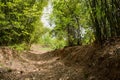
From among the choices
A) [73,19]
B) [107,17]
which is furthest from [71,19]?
[107,17]

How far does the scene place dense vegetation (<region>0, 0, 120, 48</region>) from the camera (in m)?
6.97

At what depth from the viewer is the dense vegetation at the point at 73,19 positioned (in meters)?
6.97

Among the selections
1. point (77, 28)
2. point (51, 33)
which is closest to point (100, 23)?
point (77, 28)

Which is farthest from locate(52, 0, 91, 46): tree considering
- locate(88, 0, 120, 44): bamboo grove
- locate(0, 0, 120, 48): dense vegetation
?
locate(88, 0, 120, 44): bamboo grove

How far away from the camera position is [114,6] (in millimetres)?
6695

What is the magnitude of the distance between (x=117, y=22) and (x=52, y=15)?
43.6 ft

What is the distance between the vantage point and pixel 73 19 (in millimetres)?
15953

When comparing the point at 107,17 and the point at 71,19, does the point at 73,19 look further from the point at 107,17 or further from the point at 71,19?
the point at 107,17

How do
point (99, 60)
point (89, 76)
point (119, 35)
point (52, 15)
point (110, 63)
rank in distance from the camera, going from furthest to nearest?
1. point (52, 15)
2. point (119, 35)
3. point (99, 60)
4. point (89, 76)
5. point (110, 63)

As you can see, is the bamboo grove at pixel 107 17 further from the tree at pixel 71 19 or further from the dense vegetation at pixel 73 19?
the tree at pixel 71 19

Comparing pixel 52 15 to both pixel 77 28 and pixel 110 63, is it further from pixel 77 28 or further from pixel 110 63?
pixel 110 63

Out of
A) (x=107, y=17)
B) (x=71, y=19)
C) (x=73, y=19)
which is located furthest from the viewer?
(x=73, y=19)

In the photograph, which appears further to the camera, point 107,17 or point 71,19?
point 71,19

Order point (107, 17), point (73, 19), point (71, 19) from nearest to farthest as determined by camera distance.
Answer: point (107, 17)
point (71, 19)
point (73, 19)
